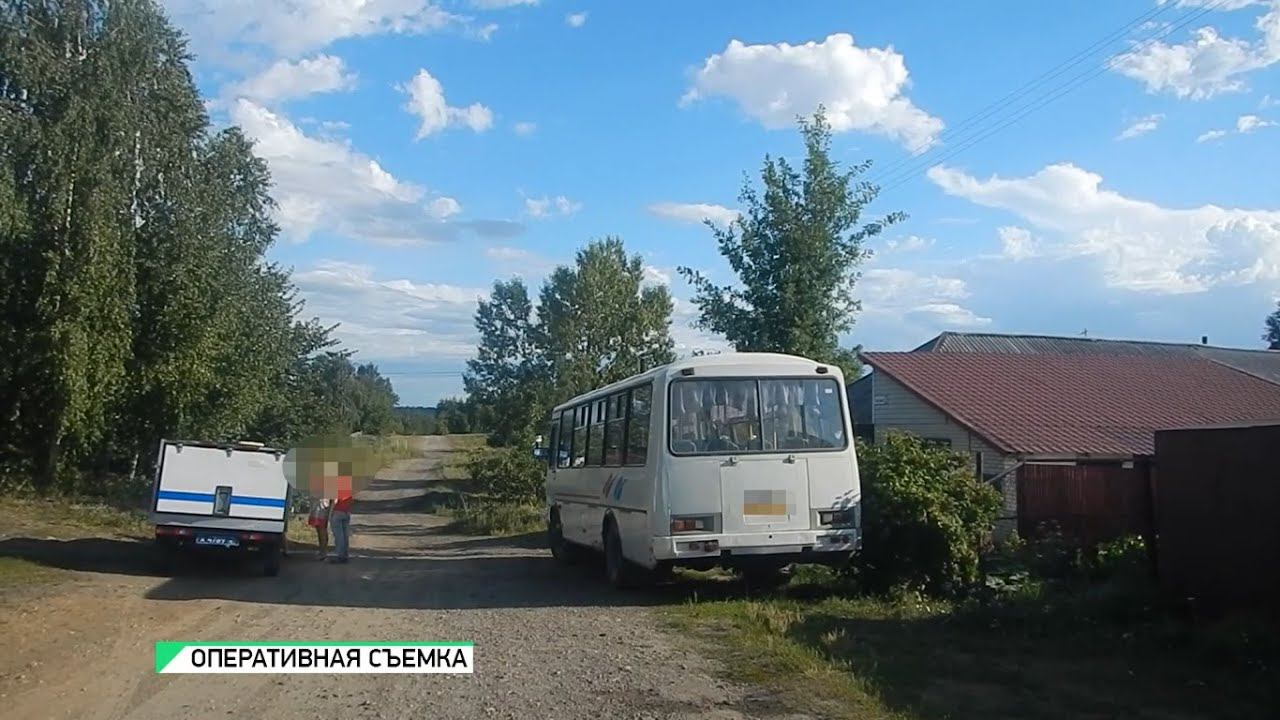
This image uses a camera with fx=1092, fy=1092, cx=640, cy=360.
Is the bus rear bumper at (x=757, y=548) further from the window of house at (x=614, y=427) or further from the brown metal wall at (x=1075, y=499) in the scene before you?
the brown metal wall at (x=1075, y=499)

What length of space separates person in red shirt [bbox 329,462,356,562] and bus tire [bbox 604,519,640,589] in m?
6.01

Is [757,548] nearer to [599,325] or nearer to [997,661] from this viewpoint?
[997,661]

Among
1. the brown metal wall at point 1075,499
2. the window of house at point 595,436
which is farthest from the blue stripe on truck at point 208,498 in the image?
the brown metal wall at point 1075,499

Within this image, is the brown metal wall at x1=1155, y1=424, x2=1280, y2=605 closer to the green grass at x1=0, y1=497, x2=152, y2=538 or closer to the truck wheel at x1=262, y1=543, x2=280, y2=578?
the truck wheel at x1=262, y1=543, x2=280, y2=578

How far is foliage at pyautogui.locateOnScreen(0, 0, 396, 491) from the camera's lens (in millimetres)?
25516

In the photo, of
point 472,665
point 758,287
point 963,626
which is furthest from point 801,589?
point 758,287

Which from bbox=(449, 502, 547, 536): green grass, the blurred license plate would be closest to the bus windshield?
the blurred license plate

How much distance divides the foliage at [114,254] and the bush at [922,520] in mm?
14073

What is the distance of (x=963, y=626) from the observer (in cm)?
1088

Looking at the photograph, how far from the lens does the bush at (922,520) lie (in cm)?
1291

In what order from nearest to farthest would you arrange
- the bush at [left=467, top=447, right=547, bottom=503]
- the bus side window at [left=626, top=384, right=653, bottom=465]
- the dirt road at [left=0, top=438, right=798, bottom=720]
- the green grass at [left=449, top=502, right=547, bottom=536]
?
the dirt road at [left=0, top=438, right=798, bottom=720], the bus side window at [left=626, top=384, right=653, bottom=465], the green grass at [left=449, top=502, right=547, bottom=536], the bush at [left=467, top=447, right=547, bottom=503]

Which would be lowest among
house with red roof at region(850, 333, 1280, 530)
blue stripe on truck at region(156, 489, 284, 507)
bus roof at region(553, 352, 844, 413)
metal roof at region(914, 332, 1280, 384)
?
blue stripe on truck at region(156, 489, 284, 507)

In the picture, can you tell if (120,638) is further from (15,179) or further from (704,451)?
(15,179)

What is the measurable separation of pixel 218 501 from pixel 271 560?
1.25 metres
